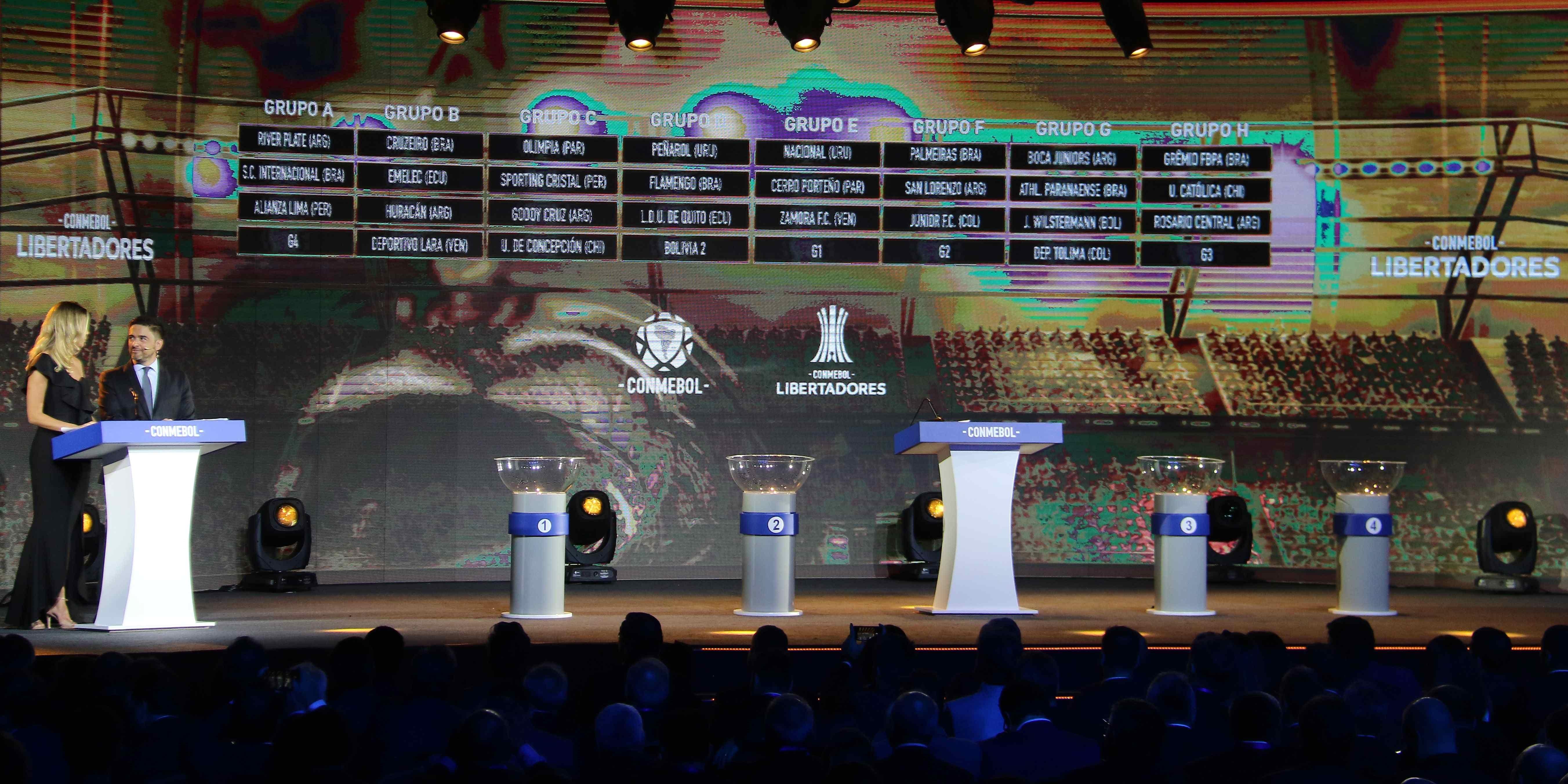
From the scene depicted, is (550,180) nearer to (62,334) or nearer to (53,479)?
(62,334)

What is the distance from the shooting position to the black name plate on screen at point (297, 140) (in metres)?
8.02

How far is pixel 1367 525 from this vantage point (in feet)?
21.5

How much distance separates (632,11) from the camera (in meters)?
6.57

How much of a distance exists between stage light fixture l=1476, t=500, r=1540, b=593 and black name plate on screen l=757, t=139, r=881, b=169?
4.18 metres

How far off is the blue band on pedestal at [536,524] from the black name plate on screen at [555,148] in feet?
9.37

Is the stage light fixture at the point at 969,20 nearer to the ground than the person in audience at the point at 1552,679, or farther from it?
farther from it

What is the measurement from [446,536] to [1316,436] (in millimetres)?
5306

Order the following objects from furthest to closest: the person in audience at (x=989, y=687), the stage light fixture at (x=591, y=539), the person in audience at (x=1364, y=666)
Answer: the stage light fixture at (x=591, y=539) < the person in audience at (x=1364, y=666) < the person in audience at (x=989, y=687)

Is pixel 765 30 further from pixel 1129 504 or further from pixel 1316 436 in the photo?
pixel 1316 436

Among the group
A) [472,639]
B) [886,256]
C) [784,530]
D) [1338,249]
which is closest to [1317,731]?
[472,639]

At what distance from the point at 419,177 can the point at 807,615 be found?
3.75 m

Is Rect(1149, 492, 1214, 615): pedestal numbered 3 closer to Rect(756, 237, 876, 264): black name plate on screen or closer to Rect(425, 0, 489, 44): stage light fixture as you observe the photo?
Rect(756, 237, 876, 264): black name plate on screen

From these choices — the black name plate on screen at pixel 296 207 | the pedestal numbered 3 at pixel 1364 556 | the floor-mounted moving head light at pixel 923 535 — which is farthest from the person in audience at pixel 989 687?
the black name plate on screen at pixel 296 207

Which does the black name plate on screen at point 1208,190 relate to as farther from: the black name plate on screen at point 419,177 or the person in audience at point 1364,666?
the person in audience at point 1364,666
